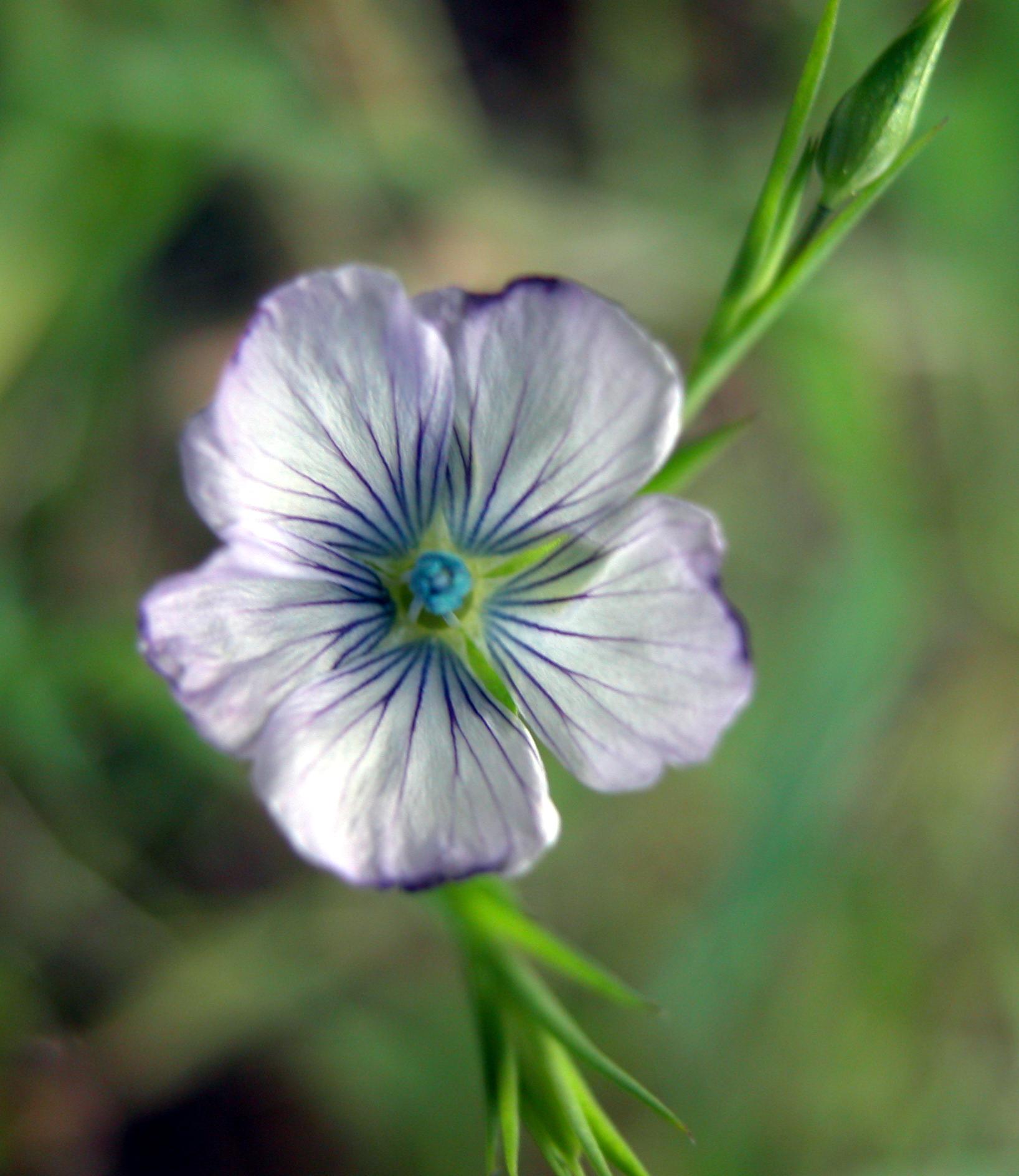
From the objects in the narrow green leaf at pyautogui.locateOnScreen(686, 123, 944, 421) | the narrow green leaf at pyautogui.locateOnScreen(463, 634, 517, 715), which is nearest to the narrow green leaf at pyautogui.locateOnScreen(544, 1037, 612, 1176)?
the narrow green leaf at pyautogui.locateOnScreen(463, 634, 517, 715)

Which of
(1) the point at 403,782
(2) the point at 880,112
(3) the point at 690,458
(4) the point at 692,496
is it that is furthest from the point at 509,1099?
(4) the point at 692,496

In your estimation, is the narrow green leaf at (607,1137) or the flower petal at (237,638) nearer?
the flower petal at (237,638)

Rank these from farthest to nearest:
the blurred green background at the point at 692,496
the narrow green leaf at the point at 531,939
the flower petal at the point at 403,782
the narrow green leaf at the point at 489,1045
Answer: the blurred green background at the point at 692,496
the narrow green leaf at the point at 531,939
the narrow green leaf at the point at 489,1045
the flower petal at the point at 403,782

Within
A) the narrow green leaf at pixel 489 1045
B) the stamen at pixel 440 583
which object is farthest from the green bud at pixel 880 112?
the narrow green leaf at pixel 489 1045

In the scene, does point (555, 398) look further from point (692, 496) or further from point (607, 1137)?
point (692, 496)

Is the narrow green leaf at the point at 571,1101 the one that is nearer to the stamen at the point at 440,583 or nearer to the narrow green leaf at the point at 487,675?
the narrow green leaf at the point at 487,675
